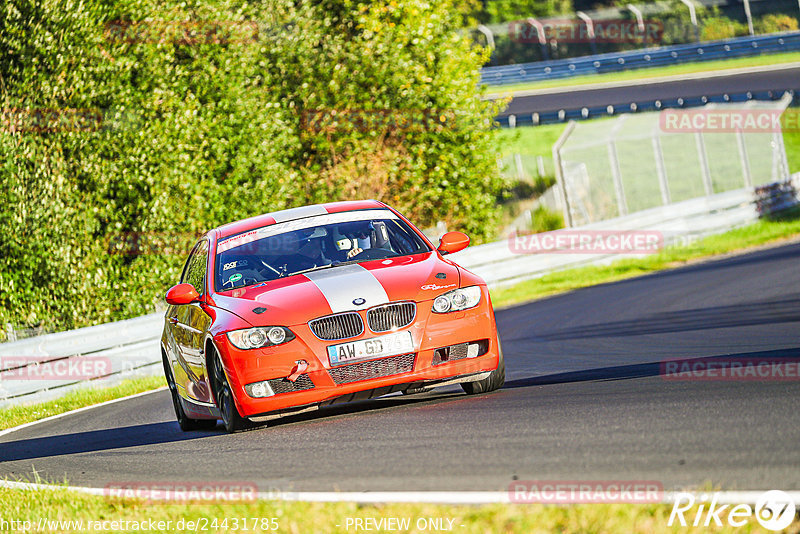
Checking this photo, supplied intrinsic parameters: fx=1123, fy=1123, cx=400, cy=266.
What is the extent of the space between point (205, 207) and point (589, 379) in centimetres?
1351

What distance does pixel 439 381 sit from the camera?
7.57 meters

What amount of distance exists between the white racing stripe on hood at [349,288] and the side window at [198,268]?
1.24 metres

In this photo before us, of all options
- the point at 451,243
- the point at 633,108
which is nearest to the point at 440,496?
the point at 451,243

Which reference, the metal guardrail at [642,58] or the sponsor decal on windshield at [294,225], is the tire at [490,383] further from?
the metal guardrail at [642,58]

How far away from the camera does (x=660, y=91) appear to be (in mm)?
43312

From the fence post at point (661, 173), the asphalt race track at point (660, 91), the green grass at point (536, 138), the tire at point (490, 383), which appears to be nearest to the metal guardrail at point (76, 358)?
the tire at point (490, 383)

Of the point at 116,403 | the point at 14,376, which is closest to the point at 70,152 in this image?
the point at 14,376

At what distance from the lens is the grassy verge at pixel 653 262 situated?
1880 centimetres

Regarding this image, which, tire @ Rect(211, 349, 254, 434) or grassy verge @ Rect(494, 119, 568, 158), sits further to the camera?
grassy verge @ Rect(494, 119, 568, 158)

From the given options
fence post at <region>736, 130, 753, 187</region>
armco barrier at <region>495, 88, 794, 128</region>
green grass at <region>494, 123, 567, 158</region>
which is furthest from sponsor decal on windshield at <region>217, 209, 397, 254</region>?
green grass at <region>494, 123, 567, 158</region>

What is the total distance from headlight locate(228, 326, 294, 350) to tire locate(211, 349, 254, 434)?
0.79ft

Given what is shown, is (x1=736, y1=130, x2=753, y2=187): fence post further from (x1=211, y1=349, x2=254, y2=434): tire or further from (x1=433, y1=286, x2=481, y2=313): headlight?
(x1=211, y1=349, x2=254, y2=434): tire

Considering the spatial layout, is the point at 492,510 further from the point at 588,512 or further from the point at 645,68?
the point at 645,68

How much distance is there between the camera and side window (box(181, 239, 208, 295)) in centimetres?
884
